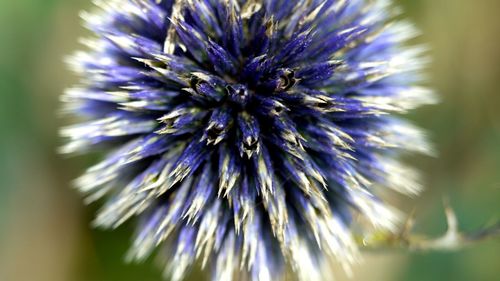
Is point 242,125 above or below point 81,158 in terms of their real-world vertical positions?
above

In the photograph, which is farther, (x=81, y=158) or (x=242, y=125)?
(x=81, y=158)

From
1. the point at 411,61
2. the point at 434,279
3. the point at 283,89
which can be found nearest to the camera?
the point at 283,89

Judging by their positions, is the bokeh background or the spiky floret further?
the bokeh background

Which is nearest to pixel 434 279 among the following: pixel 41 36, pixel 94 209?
pixel 94 209

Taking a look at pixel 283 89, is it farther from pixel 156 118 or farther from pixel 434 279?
pixel 434 279
